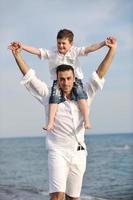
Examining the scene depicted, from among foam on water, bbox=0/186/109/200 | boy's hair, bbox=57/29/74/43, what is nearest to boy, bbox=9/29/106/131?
boy's hair, bbox=57/29/74/43

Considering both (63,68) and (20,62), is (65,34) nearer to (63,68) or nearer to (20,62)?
(63,68)

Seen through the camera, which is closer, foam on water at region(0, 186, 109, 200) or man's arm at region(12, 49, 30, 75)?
man's arm at region(12, 49, 30, 75)

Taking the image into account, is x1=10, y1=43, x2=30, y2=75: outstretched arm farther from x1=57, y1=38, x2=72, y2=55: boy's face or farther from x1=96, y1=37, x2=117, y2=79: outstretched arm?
x1=96, y1=37, x2=117, y2=79: outstretched arm

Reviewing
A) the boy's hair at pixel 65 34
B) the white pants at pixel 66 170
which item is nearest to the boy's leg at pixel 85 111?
the white pants at pixel 66 170

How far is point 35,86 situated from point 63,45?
1.73 feet

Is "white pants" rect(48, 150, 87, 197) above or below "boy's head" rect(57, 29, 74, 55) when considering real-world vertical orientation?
below

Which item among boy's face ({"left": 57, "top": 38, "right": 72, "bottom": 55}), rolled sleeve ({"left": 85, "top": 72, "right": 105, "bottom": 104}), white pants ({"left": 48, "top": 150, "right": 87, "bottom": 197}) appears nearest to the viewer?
white pants ({"left": 48, "top": 150, "right": 87, "bottom": 197})

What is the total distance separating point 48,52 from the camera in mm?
5160

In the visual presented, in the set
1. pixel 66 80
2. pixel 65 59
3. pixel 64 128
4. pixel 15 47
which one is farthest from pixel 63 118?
pixel 15 47

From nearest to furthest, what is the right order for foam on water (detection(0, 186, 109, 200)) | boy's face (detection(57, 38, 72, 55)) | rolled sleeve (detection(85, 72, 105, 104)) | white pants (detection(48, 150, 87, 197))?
white pants (detection(48, 150, 87, 197)), rolled sleeve (detection(85, 72, 105, 104)), boy's face (detection(57, 38, 72, 55)), foam on water (detection(0, 186, 109, 200))

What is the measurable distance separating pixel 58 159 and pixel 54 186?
264 mm

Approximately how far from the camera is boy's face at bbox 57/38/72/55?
5.07 meters

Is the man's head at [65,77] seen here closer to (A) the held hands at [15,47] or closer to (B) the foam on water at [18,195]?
(A) the held hands at [15,47]

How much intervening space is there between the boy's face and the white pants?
1.04 metres
